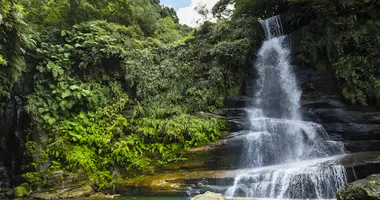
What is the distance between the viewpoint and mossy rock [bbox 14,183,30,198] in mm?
7984

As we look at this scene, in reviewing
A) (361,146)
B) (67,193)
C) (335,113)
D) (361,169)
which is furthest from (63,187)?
(335,113)

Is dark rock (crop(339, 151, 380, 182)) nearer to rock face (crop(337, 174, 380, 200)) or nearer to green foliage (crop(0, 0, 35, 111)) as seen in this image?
rock face (crop(337, 174, 380, 200))

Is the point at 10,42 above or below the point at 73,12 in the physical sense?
below

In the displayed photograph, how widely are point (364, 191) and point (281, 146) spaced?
4.84 m

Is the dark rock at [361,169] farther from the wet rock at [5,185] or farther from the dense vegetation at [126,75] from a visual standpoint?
the wet rock at [5,185]

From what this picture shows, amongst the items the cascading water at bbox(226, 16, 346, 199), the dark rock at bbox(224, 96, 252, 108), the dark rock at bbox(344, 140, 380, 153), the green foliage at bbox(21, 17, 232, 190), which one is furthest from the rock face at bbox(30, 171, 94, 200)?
the dark rock at bbox(344, 140, 380, 153)

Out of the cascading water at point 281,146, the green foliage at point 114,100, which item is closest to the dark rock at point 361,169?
the cascading water at point 281,146

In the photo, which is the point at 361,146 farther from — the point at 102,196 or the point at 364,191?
the point at 102,196

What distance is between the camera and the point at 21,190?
8047 mm

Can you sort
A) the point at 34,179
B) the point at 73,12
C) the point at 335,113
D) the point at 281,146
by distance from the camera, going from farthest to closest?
1. the point at 73,12
2. the point at 335,113
3. the point at 281,146
4. the point at 34,179

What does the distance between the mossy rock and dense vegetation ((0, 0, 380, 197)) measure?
0.70 feet

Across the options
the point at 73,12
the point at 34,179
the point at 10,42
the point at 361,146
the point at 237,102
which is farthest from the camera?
the point at 73,12

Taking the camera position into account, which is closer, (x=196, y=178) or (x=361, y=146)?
(x=196, y=178)

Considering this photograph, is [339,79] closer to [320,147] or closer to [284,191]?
[320,147]
